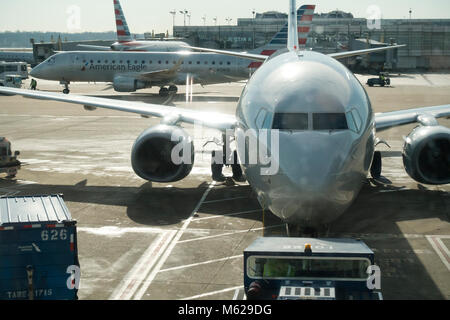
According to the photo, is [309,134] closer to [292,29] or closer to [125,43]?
[292,29]

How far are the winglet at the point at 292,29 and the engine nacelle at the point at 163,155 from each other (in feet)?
20.2

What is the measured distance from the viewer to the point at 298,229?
588 inches

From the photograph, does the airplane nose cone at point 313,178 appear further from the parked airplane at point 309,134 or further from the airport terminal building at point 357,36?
the airport terminal building at point 357,36

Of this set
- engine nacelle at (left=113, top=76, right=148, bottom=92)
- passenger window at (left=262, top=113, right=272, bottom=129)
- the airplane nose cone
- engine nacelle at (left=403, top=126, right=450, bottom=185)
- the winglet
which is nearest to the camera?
the airplane nose cone

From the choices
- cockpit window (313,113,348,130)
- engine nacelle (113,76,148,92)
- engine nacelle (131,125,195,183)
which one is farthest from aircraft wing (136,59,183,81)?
cockpit window (313,113,348,130)

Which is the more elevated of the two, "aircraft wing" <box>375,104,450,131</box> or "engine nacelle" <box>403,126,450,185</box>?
"aircraft wing" <box>375,104,450,131</box>

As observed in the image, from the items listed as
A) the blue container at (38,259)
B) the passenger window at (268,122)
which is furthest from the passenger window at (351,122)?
the blue container at (38,259)

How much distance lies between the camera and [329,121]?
14602 mm

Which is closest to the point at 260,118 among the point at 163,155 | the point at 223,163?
the point at 163,155

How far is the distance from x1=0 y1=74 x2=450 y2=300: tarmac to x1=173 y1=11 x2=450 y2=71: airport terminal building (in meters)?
79.8

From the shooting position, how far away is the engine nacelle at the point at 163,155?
21.3 meters

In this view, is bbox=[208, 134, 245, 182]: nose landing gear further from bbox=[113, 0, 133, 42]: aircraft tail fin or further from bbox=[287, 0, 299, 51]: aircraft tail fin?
bbox=[113, 0, 133, 42]: aircraft tail fin

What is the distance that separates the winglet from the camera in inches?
972

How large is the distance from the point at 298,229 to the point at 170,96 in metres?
51.2
